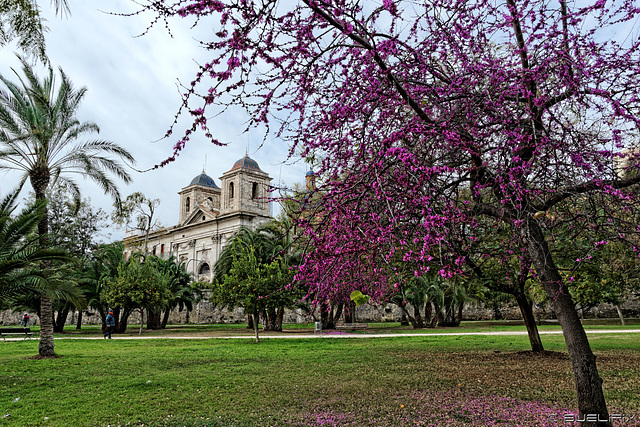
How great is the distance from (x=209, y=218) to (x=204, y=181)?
11.1m

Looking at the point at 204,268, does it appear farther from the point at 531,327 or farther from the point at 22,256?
the point at 531,327

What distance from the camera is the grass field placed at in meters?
5.98

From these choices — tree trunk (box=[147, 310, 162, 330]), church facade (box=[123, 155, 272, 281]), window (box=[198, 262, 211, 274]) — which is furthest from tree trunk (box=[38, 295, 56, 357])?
window (box=[198, 262, 211, 274])

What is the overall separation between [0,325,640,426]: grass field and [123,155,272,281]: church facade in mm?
34765

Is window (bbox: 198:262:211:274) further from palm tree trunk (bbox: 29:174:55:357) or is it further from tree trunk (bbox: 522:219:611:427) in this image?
tree trunk (bbox: 522:219:611:427)

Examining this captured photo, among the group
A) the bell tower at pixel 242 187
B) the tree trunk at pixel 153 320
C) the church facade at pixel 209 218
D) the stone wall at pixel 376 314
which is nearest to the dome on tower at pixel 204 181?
the church facade at pixel 209 218

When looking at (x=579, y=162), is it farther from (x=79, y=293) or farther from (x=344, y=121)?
(x=79, y=293)

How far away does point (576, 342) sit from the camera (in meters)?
4.93

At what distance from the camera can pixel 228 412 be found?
248 inches

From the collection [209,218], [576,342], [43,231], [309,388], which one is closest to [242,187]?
[209,218]

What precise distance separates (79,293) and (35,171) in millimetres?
4279

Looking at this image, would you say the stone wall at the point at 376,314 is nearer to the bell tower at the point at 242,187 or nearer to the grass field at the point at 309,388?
the bell tower at the point at 242,187

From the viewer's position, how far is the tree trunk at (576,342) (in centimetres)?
477

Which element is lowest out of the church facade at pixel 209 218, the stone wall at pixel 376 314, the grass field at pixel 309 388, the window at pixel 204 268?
the grass field at pixel 309 388
